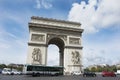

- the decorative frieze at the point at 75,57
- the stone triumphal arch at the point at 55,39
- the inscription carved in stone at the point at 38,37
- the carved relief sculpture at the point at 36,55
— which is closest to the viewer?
the carved relief sculpture at the point at 36,55

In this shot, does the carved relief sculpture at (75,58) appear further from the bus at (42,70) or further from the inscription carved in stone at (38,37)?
the inscription carved in stone at (38,37)

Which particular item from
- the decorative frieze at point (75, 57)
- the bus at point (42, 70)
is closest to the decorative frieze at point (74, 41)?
the decorative frieze at point (75, 57)

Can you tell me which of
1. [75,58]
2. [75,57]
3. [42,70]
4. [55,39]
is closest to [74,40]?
[75,57]

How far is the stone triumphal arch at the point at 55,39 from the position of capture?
3342 cm

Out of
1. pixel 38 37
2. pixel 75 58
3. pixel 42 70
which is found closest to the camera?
pixel 42 70

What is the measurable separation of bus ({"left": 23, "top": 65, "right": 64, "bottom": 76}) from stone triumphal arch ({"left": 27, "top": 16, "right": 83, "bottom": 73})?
2.67 m

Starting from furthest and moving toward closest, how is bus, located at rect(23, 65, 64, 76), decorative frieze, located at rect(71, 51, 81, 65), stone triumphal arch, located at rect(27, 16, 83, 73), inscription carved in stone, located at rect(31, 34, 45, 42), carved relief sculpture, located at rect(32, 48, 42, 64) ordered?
decorative frieze, located at rect(71, 51, 81, 65)
inscription carved in stone, located at rect(31, 34, 45, 42)
stone triumphal arch, located at rect(27, 16, 83, 73)
carved relief sculpture, located at rect(32, 48, 42, 64)
bus, located at rect(23, 65, 64, 76)

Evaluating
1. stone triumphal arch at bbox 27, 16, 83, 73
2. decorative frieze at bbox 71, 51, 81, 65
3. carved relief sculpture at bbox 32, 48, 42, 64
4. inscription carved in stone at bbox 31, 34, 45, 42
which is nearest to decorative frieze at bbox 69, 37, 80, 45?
stone triumphal arch at bbox 27, 16, 83, 73

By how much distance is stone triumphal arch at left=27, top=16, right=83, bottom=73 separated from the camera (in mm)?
33425

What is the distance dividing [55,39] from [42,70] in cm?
919

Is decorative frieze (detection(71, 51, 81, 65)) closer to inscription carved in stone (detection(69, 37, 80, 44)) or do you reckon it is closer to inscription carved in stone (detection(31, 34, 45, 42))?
inscription carved in stone (detection(69, 37, 80, 44))

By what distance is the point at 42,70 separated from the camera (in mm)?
30344

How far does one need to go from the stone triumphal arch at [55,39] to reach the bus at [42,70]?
267cm

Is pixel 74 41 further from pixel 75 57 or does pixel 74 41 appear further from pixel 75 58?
pixel 75 58
